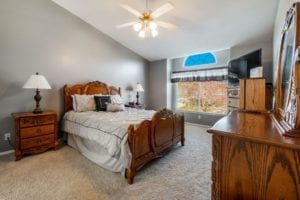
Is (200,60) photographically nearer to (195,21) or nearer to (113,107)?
(195,21)

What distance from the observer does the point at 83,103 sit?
13.3 feet

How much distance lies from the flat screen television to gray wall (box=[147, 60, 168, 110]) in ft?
8.17

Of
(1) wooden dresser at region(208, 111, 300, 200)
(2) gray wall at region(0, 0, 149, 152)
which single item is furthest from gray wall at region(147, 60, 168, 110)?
(1) wooden dresser at region(208, 111, 300, 200)

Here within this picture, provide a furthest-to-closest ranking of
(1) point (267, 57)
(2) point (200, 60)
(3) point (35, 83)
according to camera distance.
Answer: (2) point (200, 60) < (1) point (267, 57) < (3) point (35, 83)

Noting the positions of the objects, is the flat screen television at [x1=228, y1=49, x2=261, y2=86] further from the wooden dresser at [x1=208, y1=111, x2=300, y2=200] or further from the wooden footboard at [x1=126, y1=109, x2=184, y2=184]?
the wooden dresser at [x1=208, y1=111, x2=300, y2=200]

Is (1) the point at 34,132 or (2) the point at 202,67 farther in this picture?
(2) the point at 202,67

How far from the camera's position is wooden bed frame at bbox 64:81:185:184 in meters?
2.38

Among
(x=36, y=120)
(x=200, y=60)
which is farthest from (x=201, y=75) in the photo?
(x=36, y=120)

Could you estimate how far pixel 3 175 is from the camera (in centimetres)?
248

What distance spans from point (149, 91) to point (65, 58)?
3368mm

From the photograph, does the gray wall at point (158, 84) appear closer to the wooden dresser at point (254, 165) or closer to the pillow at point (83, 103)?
the pillow at point (83, 103)

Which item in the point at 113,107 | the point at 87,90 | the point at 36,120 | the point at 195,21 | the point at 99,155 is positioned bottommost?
the point at 99,155

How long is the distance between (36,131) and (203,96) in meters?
4.80

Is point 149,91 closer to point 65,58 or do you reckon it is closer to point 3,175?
point 65,58
